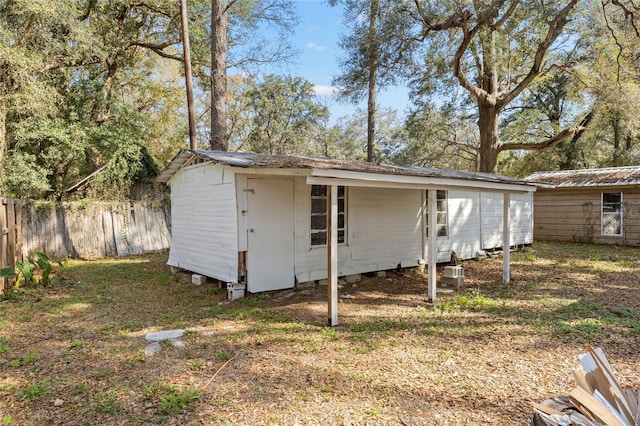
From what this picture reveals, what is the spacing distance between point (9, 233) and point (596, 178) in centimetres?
1788

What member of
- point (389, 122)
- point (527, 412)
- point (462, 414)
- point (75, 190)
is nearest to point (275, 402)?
point (462, 414)

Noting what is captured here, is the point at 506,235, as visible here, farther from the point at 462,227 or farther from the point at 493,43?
the point at 493,43

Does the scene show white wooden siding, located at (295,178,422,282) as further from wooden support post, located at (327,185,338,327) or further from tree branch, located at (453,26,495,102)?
tree branch, located at (453,26,495,102)

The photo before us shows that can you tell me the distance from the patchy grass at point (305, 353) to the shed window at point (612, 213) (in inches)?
295

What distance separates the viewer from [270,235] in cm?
680

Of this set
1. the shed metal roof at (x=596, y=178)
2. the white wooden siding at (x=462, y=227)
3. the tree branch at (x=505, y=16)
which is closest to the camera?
the white wooden siding at (x=462, y=227)

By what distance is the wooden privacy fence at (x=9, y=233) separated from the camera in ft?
20.5

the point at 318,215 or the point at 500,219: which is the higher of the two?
the point at 318,215

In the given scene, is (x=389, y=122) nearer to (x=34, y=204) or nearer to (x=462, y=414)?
(x=34, y=204)

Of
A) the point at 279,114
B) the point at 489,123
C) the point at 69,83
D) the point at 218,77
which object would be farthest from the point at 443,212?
the point at 279,114

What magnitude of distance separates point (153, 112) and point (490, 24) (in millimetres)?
15261

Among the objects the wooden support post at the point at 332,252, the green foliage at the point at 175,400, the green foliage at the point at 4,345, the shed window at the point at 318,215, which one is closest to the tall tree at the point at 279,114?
the shed window at the point at 318,215

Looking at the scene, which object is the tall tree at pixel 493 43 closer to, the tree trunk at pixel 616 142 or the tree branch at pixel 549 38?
the tree branch at pixel 549 38

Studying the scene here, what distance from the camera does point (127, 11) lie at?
13.5 metres
